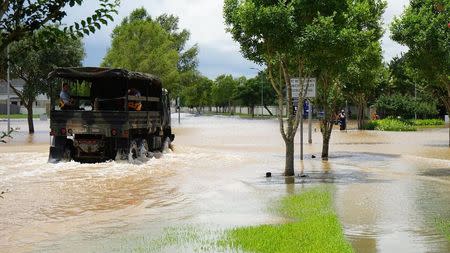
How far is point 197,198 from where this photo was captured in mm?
12523

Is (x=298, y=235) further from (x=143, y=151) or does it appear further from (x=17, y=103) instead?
(x=17, y=103)

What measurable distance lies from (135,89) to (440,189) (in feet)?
36.0

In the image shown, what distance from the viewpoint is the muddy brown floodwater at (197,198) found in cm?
866

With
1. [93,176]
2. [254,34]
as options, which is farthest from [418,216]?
[93,176]

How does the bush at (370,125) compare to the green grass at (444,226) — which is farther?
the bush at (370,125)

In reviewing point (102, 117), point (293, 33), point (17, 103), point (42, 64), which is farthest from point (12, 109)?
point (293, 33)

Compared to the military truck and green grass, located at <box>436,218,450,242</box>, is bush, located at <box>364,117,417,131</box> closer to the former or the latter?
the military truck

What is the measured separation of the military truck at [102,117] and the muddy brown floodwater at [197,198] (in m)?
0.64

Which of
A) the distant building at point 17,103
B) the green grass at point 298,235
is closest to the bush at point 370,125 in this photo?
→ the green grass at point 298,235

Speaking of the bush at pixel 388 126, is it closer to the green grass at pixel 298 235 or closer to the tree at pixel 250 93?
the green grass at pixel 298 235

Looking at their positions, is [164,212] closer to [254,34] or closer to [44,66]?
[254,34]

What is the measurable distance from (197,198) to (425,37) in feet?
46.7

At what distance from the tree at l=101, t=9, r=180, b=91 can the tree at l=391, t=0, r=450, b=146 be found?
32.6m

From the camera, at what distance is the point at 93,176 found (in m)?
16.4
